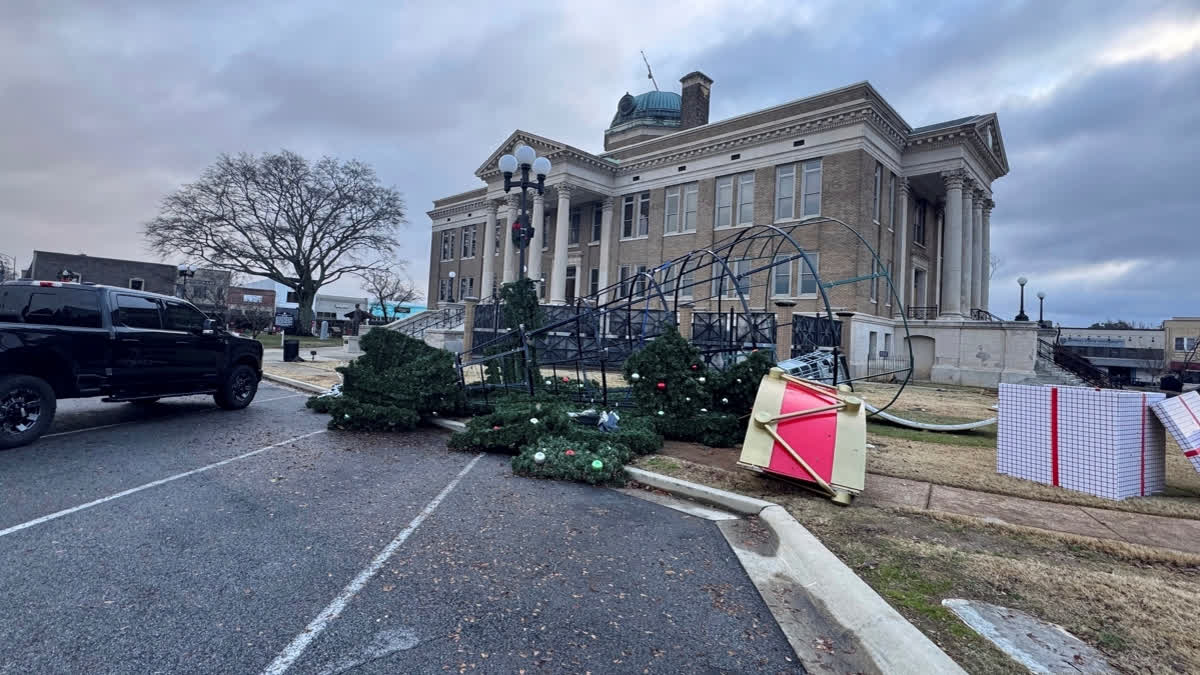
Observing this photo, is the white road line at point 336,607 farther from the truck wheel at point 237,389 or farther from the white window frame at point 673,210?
the white window frame at point 673,210

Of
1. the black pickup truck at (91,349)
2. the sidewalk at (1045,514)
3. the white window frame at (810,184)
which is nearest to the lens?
the sidewalk at (1045,514)

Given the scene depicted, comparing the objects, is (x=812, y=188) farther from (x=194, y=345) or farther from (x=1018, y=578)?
(x=1018, y=578)

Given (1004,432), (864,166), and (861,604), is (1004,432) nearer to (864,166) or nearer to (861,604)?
(861,604)

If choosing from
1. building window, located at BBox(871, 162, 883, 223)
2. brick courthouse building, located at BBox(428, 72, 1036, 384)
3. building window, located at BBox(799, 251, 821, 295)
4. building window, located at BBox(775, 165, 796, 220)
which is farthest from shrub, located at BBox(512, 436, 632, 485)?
building window, located at BBox(871, 162, 883, 223)

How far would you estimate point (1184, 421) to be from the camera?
5793 millimetres

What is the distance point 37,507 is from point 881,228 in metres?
29.9

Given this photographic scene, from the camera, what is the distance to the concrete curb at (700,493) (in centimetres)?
548

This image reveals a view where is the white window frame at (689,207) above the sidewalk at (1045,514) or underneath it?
above

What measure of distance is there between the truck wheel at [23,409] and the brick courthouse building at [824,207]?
14.8 metres

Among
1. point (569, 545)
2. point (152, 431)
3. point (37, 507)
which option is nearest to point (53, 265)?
point (152, 431)

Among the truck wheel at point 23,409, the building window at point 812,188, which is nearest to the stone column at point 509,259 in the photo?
the building window at point 812,188

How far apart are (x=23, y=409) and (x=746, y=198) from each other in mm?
28163

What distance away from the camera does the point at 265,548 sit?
4180 mm

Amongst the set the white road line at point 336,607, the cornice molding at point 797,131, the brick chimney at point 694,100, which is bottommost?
the white road line at point 336,607
